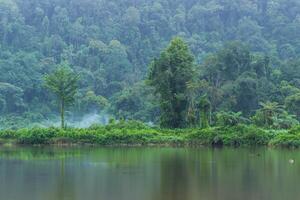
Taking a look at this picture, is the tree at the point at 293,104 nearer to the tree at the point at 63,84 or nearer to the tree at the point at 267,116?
the tree at the point at 267,116

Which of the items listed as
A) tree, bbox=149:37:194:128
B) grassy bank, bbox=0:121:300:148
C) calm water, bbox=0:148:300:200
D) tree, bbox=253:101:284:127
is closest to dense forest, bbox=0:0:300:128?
tree, bbox=253:101:284:127

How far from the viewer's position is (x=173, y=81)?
56.6 meters

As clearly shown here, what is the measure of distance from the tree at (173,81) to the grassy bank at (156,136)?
4.55m

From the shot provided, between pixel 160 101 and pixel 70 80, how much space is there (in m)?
8.48

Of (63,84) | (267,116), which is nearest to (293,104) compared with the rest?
(267,116)

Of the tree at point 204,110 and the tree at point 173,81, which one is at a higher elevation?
the tree at point 173,81

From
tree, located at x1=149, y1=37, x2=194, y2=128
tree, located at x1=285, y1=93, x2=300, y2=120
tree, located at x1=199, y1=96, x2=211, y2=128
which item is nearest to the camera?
tree, located at x1=199, y1=96, x2=211, y2=128

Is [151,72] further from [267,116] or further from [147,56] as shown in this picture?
[147,56]

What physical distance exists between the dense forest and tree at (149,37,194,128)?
1.06ft

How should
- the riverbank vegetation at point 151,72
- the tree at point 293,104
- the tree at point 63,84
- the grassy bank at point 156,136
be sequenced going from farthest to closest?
the tree at point 293,104 < the tree at point 63,84 < the riverbank vegetation at point 151,72 < the grassy bank at point 156,136

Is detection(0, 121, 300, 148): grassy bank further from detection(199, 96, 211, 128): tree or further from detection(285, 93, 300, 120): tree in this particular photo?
detection(285, 93, 300, 120): tree

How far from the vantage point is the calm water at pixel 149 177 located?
1989cm

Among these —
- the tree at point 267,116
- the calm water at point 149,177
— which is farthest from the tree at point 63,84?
the calm water at point 149,177

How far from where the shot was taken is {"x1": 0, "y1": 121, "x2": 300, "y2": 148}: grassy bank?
46.1 m
